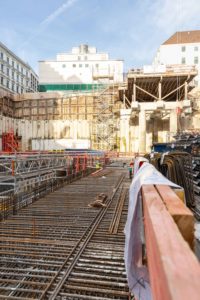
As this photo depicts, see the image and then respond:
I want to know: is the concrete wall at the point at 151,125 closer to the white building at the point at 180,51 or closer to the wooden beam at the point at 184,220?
the wooden beam at the point at 184,220

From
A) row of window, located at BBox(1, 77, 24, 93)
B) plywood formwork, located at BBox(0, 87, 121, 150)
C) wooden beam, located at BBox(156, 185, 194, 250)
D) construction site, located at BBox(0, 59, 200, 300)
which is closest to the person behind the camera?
construction site, located at BBox(0, 59, 200, 300)

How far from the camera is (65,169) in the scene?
1436 centimetres

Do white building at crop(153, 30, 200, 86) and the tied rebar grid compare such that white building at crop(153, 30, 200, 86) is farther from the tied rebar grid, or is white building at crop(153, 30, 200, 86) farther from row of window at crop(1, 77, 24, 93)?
the tied rebar grid

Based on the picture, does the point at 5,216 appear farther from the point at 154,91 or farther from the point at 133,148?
the point at 154,91

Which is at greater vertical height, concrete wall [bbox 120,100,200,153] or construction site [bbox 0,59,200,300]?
concrete wall [bbox 120,100,200,153]

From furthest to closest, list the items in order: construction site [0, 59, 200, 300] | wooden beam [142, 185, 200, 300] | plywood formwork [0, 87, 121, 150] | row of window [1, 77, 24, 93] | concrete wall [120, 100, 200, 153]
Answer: row of window [1, 77, 24, 93] → plywood formwork [0, 87, 121, 150] → concrete wall [120, 100, 200, 153] → construction site [0, 59, 200, 300] → wooden beam [142, 185, 200, 300]

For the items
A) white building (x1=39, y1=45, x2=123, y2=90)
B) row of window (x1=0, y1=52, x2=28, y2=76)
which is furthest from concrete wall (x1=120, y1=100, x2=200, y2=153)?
row of window (x1=0, y1=52, x2=28, y2=76)

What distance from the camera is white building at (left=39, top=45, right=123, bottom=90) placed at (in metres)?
67.7

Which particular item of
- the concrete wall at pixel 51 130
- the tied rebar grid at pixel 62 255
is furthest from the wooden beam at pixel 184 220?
the concrete wall at pixel 51 130

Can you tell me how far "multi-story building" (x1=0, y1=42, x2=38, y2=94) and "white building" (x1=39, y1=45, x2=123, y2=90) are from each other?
43.3 ft

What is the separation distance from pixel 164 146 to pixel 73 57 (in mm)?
65474

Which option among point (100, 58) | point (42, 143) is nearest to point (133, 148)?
point (42, 143)

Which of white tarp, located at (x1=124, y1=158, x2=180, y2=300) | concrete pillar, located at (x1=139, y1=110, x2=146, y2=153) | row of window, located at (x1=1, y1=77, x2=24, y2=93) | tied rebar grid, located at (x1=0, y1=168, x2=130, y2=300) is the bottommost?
tied rebar grid, located at (x1=0, y1=168, x2=130, y2=300)

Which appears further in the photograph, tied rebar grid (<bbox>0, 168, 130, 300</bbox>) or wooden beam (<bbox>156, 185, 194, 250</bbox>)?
tied rebar grid (<bbox>0, 168, 130, 300</bbox>)
